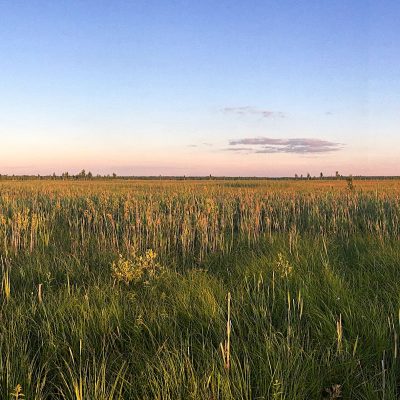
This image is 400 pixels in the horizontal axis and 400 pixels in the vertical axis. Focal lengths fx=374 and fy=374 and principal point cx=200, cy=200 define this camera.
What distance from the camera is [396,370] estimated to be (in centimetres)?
262

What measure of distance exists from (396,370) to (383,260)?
261 centimetres

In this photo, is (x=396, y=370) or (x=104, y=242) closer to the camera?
(x=396, y=370)

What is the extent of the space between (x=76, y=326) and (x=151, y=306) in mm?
709

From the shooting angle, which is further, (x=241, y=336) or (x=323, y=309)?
(x=323, y=309)

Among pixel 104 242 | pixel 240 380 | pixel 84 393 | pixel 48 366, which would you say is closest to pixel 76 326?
pixel 48 366

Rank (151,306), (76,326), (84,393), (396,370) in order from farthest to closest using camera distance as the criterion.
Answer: (151,306) < (76,326) < (396,370) < (84,393)

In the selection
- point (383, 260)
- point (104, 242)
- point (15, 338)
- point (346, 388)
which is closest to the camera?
point (346, 388)

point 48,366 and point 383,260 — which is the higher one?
point 383,260

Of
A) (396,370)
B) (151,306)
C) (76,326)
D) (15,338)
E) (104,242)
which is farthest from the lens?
(104,242)

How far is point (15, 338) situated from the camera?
284 centimetres

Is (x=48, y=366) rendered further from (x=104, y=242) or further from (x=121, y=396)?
(x=104, y=242)

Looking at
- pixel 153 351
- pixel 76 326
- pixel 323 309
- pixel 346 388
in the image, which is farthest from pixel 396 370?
pixel 76 326

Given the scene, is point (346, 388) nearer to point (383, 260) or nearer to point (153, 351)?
point (153, 351)

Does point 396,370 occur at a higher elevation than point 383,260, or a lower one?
lower
